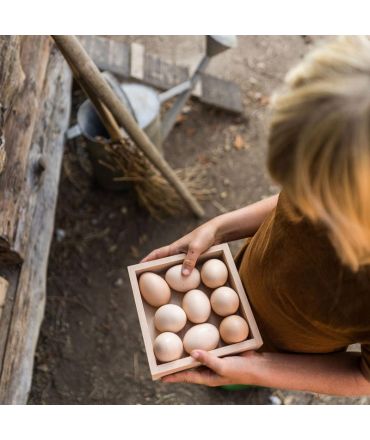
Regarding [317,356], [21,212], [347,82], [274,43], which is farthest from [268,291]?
[274,43]

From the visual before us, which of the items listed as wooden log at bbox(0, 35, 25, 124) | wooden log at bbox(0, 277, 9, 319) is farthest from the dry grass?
wooden log at bbox(0, 277, 9, 319)

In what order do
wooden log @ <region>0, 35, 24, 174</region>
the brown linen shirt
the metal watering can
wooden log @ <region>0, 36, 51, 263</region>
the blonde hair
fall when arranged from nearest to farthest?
1. the blonde hair
2. the brown linen shirt
3. wooden log @ <region>0, 35, 24, 174</region>
4. wooden log @ <region>0, 36, 51, 263</region>
5. the metal watering can

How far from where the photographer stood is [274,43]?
8.95 feet

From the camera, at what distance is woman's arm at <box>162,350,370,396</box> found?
101 centimetres

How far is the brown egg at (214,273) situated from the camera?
1149mm

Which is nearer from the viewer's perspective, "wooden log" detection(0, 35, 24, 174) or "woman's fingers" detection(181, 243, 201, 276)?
"woman's fingers" detection(181, 243, 201, 276)

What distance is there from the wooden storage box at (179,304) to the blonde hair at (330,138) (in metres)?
0.48

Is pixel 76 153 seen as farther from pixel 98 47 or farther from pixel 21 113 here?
pixel 21 113

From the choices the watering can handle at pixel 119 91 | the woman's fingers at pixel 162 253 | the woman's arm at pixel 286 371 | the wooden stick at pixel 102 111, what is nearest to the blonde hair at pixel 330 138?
the woman's arm at pixel 286 371

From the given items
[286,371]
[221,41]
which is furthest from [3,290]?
[221,41]

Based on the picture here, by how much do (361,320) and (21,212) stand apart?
3.74 feet

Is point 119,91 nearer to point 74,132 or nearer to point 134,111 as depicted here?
point 134,111

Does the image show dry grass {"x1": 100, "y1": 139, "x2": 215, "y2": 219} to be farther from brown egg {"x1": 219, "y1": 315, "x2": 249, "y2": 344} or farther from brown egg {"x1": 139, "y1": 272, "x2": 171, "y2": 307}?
brown egg {"x1": 219, "y1": 315, "x2": 249, "y2": 344}

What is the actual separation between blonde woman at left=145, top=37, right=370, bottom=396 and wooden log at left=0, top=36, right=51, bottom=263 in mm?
526
